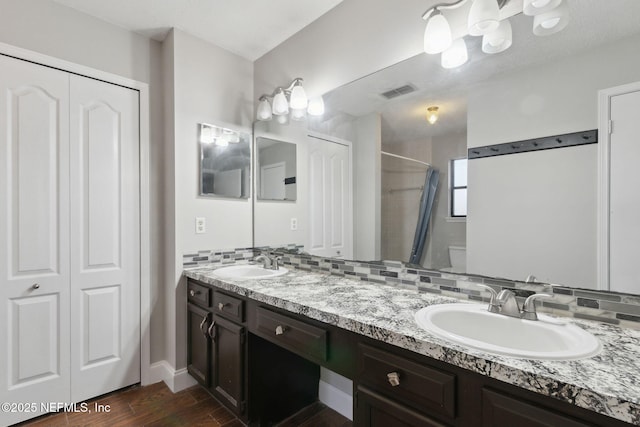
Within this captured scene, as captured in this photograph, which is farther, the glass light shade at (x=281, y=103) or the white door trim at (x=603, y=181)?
the glass light shade at (x=281, y=103)

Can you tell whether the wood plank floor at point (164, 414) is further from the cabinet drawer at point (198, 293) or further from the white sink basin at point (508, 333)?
the white sink basin at point (508, 333)

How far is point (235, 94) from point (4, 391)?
7.69ft

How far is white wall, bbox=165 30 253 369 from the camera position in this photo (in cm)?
212

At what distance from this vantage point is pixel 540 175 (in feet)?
3.88

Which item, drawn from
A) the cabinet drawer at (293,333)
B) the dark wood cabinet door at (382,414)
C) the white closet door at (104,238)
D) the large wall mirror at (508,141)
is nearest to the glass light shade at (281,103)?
the large wall mirror at (508,141)

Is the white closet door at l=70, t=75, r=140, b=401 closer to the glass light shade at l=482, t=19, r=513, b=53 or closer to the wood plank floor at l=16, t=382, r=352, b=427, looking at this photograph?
the wood plank floor at l=16, t=382, r=352, b=427

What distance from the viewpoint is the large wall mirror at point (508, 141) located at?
3.58ft

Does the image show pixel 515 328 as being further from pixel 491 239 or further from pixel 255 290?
pixel 255 290

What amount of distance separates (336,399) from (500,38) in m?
2.07

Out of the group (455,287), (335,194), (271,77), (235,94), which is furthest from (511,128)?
(235,94)

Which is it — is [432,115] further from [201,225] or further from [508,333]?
[201,225]

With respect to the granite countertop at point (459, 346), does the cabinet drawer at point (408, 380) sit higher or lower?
lower

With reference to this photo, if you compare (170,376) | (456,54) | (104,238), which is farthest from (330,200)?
(170,376)

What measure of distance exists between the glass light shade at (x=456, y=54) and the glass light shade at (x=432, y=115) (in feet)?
0.65
